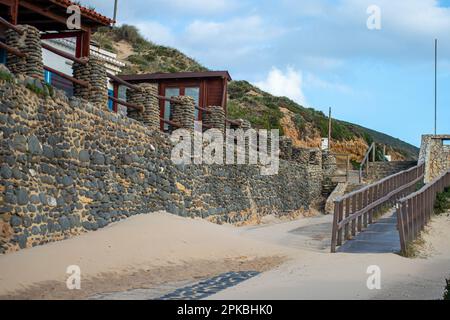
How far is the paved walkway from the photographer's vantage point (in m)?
13.4

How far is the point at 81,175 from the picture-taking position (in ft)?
45.0

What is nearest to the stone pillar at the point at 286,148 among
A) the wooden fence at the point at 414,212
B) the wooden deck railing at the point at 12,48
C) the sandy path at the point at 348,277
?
the wooden fence at the point at 414,212

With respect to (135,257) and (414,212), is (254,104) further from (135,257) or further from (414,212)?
(135,257)

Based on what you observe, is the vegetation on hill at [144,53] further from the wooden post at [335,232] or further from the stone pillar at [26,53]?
the wooden post at [335,232]

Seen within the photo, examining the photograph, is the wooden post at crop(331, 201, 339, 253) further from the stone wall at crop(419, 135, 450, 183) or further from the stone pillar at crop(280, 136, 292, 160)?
the stone wall at crop(419, 135, 450, 183)

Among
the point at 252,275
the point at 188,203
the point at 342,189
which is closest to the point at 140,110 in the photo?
the point at 188,203

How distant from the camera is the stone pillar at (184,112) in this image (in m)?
19.0

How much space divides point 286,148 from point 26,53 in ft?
53.5

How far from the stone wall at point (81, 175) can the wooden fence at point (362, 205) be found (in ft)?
15.0

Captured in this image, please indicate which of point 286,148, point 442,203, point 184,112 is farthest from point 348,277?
point 286,148

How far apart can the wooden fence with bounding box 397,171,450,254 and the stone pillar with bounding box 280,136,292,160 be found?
913cm

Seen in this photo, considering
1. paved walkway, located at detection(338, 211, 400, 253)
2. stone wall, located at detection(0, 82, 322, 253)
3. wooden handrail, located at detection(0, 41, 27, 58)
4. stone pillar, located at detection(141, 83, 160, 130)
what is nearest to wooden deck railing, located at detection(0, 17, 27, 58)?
wooden handrail, located at detection(0, 41, 27, 58)

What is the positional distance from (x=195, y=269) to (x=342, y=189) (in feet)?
54.4
